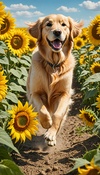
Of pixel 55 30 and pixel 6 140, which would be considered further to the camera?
pixel 55 30

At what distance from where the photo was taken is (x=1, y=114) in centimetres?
310

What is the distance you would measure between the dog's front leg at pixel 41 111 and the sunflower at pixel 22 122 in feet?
3.94

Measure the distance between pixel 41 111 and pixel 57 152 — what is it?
561 millimetres

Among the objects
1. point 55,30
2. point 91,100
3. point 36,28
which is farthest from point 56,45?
point 91,100

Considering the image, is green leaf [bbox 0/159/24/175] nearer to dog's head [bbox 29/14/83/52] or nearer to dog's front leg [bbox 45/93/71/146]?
dog's front leg [bbox 45/93/71/146]

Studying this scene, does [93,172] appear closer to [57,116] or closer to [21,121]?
[21,121]

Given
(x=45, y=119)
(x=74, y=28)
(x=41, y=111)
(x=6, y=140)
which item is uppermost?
(x=74, y=28)

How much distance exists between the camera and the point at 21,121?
11.5 ft

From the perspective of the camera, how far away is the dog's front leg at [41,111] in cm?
474

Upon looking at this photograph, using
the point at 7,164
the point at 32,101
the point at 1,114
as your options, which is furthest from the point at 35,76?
the point at 7,164

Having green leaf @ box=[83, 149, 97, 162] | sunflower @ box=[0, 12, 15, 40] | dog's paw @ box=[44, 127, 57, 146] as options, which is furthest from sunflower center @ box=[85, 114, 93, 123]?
sunflower @ box=[0, 12, 15, 40]

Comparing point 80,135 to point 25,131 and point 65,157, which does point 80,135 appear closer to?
point 65,157

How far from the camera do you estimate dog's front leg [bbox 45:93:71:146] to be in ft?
14.9

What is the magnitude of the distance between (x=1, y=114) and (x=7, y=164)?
0.47 m
